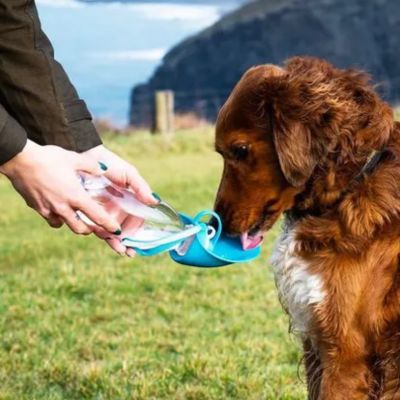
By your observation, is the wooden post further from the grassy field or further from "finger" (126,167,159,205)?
"finger" (126,167,159,205)

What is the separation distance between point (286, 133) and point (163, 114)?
17.3 metres

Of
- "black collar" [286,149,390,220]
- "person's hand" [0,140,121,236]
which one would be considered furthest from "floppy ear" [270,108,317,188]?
"person's hand" [0,140,121,236]

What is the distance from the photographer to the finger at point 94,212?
10.3 feet

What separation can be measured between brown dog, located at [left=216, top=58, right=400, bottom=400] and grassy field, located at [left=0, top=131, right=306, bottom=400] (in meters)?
1.16

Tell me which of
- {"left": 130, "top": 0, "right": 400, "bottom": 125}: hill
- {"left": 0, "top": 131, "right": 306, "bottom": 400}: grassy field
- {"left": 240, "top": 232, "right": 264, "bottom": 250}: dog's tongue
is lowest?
{"left": 130, "top": 0, "right": 400, "bottom": 125}: hill

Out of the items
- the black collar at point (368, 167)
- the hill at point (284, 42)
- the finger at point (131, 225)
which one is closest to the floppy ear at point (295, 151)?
the black collar at point (368, 167)

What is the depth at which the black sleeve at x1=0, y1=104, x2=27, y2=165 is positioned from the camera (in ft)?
9.92

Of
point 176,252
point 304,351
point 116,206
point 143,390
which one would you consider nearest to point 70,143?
point 116,206

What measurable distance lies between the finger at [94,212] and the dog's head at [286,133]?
2.41ft

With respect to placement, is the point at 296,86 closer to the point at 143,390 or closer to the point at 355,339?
the point at 355,339

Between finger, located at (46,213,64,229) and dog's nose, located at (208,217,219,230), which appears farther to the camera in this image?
dog's nose, located at (208,217,219,230)

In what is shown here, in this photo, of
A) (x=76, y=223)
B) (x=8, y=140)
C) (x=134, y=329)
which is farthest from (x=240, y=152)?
(x=134, y=329)

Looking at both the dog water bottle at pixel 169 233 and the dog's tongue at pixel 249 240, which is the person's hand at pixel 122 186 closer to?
the dog water bottle at pixel 169 233

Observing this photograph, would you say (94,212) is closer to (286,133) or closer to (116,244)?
(116,244)
